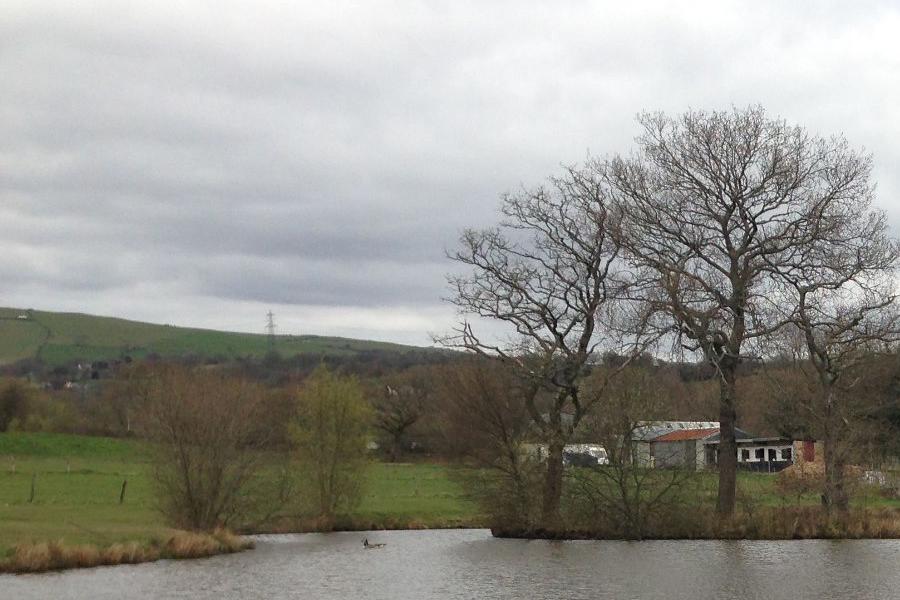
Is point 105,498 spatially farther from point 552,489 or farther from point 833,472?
point 833,472

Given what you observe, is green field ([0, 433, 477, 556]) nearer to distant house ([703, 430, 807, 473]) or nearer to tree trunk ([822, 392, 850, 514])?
tree trunk ([822, 392, 850, 514])

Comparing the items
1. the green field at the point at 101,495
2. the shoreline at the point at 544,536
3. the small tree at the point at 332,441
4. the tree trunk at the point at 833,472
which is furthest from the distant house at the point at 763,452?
the shoreline at the point at 544,536

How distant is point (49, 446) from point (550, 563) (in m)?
49.2

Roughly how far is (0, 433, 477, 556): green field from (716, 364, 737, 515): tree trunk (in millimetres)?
8910

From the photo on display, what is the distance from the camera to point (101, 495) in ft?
162

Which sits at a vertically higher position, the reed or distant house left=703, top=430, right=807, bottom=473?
distant house left=703, top=430, right=807, bottom=473

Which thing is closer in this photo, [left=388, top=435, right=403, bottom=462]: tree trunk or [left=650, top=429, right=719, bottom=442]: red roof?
[left=650, top=429, right=719, bottom=442]: red roof

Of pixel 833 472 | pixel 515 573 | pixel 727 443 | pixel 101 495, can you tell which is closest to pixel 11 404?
pixel 101 495

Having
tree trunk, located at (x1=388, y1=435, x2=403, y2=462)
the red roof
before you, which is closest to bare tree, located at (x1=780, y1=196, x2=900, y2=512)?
the red roof

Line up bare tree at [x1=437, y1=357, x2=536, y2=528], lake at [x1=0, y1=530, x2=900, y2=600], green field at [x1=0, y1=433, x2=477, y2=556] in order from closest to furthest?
lake at [x1=0, y1=530, x2=900, y2=600] < green field at [x1=0, y1=433, x2=477, y2=556] < bare tree at [x1=437, y1=357, x2=536, y2=528]

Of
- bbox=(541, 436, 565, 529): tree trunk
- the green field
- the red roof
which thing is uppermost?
the red roof

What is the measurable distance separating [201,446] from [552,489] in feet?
39.6

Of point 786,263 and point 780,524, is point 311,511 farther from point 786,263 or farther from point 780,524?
point 786,263

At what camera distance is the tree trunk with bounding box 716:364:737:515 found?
1415 inches
